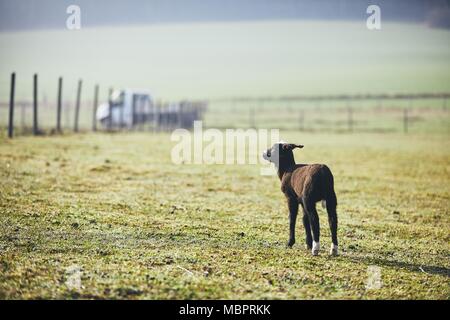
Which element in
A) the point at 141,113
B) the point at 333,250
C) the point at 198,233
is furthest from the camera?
the point at 141,113

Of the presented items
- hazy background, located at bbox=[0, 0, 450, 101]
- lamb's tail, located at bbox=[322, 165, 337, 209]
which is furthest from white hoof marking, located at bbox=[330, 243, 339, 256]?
hazy background, located at bbox=[0, 0, 450, 101]

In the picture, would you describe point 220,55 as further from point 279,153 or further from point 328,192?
point 328,192

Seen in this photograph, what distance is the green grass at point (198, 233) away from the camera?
7367 mm

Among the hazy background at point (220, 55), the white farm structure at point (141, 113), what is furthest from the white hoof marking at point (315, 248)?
the hazy background at point (220, 55)

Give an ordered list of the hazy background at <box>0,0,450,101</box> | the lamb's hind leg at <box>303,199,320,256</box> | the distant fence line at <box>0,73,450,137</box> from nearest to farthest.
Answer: the lamb's hind leg at <box>303,199,320,256</box> → the distant fence line at <box>0,73,450,137</box> → the hazy background at <box>0,0,450,101</box>

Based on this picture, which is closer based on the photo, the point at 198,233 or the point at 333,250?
the point at 333,250

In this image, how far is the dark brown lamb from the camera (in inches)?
344

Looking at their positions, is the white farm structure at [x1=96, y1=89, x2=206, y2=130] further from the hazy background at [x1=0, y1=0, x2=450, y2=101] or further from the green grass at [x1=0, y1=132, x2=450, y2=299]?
the hazy background at [x1=0, y1=0, x2=450, y2=101]

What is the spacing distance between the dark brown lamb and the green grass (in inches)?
16.3

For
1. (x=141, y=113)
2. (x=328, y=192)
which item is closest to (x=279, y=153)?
(x=328, y=192)

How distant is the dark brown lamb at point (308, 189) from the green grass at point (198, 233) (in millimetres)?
414

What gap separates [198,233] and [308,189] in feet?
8.42

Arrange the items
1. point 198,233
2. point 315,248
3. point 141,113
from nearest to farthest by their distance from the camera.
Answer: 1. point 315,248
2. point 198,233
3. point 141,113

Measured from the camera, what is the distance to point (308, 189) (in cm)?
875
